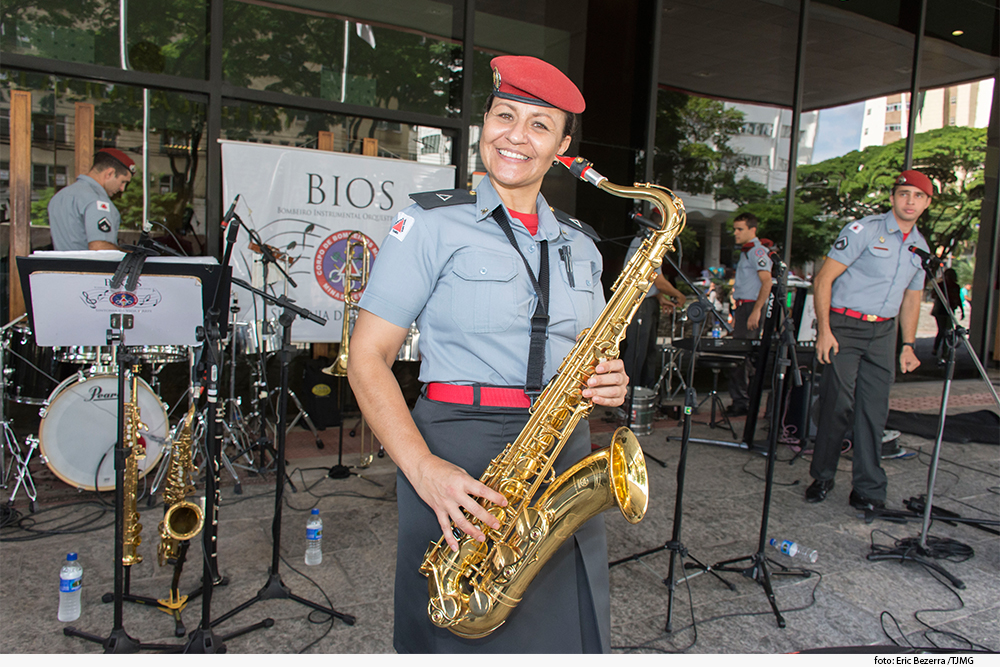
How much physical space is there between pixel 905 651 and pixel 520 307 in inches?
47.5

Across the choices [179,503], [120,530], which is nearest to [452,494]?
[120,530]

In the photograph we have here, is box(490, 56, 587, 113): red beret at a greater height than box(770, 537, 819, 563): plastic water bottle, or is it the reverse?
box(490, 56, 587, 113): red beret

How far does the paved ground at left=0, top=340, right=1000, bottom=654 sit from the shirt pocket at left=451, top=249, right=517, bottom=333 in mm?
1950

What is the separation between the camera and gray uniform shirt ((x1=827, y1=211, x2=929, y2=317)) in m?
4.91

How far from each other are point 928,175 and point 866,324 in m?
6.05

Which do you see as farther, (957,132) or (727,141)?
(957,132)

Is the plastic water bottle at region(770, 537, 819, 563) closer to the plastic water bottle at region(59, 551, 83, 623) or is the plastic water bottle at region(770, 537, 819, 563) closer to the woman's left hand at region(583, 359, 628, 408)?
the woman's left hand at region(583, 359, 628, 408)

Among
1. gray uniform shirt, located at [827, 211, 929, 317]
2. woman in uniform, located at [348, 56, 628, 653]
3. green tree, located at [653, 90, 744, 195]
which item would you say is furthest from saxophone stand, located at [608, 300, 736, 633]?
green tree, located at [653, 90, 744, 195]

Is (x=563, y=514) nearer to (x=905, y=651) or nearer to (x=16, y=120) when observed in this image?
(x=905, y=651)

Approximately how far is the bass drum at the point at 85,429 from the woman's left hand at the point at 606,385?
385 centimetres

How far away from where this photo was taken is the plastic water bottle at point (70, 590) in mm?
2967

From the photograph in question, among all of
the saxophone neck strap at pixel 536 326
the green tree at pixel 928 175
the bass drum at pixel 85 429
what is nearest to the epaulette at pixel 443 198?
the saxophone neck strap at pixel 536 326

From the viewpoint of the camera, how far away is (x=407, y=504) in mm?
1777

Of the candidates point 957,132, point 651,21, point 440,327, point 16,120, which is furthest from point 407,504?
point 957,132
